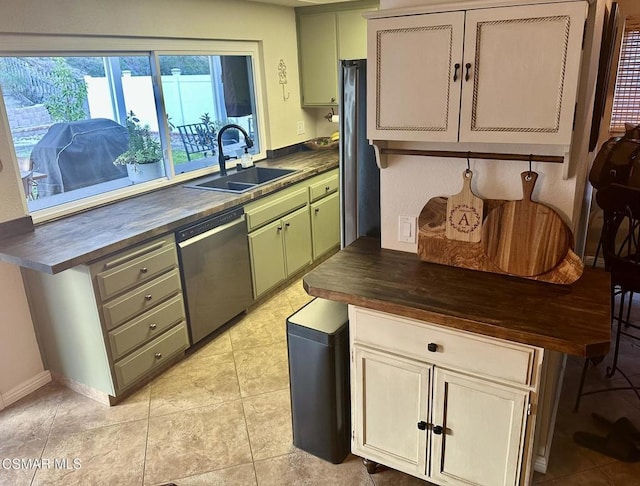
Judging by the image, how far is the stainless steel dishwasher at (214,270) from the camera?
3.02m

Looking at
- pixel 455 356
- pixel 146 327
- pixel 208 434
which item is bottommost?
pixel 208 434

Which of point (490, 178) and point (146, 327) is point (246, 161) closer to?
point (146, 327)

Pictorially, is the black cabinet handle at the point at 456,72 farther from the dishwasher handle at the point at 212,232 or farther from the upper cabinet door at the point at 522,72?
the dishwasher handle at the point at 212,232

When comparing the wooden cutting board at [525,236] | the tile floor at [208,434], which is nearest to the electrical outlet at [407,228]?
the wooden cutting board at [525,236]

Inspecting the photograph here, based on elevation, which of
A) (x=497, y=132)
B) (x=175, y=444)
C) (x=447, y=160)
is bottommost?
(x=175, y=444)

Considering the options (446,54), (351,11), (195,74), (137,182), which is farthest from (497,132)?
(351,11)

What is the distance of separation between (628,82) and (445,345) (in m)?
3.44

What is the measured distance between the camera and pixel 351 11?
435 cm

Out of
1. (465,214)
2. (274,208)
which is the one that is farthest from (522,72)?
(274,208)

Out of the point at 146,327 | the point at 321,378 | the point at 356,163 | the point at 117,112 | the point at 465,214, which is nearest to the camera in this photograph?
the point at 465,214

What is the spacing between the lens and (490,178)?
1954mm

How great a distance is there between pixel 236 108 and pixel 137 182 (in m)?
1.22

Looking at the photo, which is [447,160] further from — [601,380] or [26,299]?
[26,299]

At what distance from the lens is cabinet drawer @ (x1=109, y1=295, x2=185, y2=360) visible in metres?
2.64
